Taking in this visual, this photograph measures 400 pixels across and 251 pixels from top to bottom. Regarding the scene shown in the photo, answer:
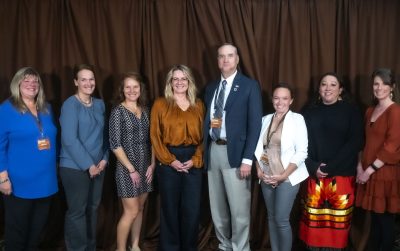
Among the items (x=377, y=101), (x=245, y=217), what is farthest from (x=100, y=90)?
(x=377, y=101)

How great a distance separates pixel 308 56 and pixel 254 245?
1.82 meters

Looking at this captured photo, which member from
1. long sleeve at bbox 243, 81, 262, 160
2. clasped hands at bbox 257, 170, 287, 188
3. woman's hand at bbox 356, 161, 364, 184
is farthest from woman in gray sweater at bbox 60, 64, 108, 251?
woman's hand at bbox 356, 161, 364, 184

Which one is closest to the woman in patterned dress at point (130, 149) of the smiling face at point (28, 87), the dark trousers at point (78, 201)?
the dark trousers at point (78, 201)

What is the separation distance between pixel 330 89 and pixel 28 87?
7.22ft

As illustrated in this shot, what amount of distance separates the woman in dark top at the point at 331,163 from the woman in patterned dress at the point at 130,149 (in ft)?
4.20

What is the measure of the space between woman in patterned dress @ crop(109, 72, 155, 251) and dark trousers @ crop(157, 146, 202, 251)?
0.16 m

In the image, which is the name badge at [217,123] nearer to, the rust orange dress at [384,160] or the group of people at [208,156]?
the group of people at [208,156]

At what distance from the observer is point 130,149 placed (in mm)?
2658

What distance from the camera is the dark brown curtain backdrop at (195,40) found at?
310 cm

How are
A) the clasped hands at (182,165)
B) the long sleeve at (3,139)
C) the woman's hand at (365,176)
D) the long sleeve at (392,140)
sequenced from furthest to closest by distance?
the clasped hands at (182,165) → the woman's hand at (365,176) → the long sleeve at (392,140) → the long sleeve at (3,139)

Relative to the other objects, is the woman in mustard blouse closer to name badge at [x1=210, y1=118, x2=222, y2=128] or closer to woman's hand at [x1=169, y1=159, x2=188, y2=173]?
woman's hand at [x1=169, y1=159, x2=188, y2=173]

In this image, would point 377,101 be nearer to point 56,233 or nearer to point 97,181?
point 97,181

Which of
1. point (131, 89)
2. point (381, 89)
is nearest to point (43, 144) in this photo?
point (131, 89)

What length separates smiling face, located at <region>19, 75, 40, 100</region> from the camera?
7.92ft
